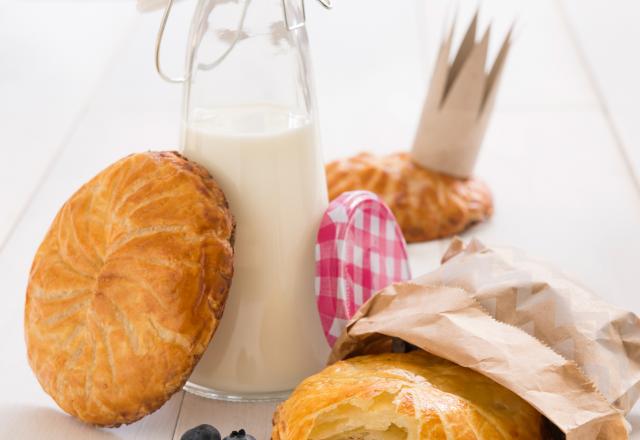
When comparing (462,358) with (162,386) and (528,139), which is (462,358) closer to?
(162,386)

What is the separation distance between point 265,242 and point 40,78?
46.7 inches

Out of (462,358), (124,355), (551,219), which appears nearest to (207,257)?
(124,355)

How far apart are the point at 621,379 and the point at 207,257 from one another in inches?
15.8

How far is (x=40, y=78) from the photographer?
2053 millimetres

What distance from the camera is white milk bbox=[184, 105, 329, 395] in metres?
1.01

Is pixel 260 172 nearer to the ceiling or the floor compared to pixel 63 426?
nearer to the ceiling

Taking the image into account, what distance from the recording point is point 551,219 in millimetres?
1598

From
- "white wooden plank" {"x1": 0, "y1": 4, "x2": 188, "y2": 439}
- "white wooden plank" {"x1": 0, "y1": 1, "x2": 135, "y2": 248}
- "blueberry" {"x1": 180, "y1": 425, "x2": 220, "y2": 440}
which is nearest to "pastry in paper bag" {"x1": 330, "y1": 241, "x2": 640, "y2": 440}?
"blueberry" {"x1": 180, "y1": 425, "x2": 220, "y2": 440}

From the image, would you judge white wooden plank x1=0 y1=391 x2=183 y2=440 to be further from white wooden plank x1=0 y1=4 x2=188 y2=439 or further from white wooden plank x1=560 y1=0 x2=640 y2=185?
white wooden plank x1=560 y1=0 x2=640 y2=185

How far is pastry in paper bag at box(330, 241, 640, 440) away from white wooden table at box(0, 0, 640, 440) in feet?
0.32

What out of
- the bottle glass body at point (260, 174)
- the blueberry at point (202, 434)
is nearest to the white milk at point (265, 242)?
the bottle glass body at point (260, 174)

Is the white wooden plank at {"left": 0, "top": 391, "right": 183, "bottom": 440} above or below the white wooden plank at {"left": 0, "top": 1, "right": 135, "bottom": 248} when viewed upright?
below

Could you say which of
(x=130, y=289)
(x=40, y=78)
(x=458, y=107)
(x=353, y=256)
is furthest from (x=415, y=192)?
(x=40, y=78)

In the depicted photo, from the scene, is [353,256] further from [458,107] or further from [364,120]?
[364,120]
